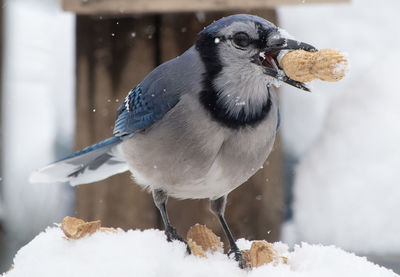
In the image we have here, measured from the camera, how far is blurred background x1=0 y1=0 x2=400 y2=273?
1444 mm

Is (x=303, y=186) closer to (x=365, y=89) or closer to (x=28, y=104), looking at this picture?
(x=365, y=89)

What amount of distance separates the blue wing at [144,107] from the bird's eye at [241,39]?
15cm

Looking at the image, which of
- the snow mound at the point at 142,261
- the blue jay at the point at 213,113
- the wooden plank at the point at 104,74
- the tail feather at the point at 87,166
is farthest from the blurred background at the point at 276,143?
the snow mound at the point at 142,261

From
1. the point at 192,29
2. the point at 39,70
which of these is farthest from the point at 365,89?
the point at 39,70

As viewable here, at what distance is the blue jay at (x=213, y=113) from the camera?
0.99 metres

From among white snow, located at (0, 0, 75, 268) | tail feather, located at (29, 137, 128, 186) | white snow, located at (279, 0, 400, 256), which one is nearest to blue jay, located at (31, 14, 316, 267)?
tail feather, located at (29, 137, 128, 186)

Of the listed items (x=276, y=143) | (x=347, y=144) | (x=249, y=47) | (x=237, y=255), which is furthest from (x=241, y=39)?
(x=347, y=144)

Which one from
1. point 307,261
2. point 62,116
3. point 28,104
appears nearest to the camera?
point 307,261

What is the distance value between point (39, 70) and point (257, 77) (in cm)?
128

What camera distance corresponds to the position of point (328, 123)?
5.56 ft

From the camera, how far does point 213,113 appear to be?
102cm

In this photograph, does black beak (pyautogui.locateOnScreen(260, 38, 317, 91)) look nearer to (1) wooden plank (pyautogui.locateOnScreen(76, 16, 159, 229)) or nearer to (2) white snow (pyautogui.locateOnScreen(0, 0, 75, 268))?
(1) wooden plank (pyautogui.locateOnScreen(76, 16, 159, 229))

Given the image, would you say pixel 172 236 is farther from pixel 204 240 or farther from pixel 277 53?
pixel 277 53

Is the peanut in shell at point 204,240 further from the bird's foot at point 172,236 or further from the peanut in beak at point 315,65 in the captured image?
the peanut in beak at point 315,65
